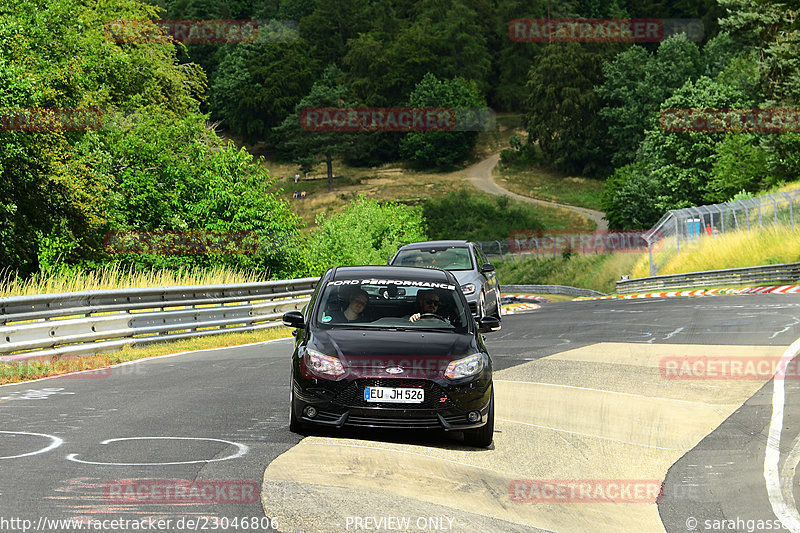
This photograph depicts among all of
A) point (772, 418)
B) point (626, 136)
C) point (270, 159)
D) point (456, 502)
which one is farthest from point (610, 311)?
point (270, 159)

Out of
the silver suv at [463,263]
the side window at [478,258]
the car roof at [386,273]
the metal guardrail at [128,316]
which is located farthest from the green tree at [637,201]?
the car roof at [386,273]

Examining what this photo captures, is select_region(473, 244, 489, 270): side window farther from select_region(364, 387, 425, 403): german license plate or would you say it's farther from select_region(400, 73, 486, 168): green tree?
select_region(400, 73, 486, 168): green tree

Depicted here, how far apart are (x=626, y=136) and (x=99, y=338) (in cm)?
10745

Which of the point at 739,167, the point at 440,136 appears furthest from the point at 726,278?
the point at 440,136

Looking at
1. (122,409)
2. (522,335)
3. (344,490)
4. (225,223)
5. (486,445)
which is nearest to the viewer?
(344,490)

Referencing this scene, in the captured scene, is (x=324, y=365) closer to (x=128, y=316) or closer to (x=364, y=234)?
(x=128, y=316)

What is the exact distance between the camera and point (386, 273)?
1028cm

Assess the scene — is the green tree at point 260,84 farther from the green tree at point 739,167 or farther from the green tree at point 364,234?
the green tree at point 739,167

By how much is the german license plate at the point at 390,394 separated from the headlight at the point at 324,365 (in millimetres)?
304

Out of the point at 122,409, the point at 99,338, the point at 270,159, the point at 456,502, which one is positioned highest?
the point at 456,502

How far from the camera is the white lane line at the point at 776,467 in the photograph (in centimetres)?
703

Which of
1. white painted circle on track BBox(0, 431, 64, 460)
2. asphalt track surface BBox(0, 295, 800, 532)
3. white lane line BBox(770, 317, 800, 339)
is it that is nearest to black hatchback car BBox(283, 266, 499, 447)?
asphalt track surface BBox(0, 295, 800, 532)

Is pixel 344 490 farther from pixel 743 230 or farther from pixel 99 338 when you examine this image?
pixel 743 230

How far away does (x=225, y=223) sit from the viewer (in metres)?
35.1
